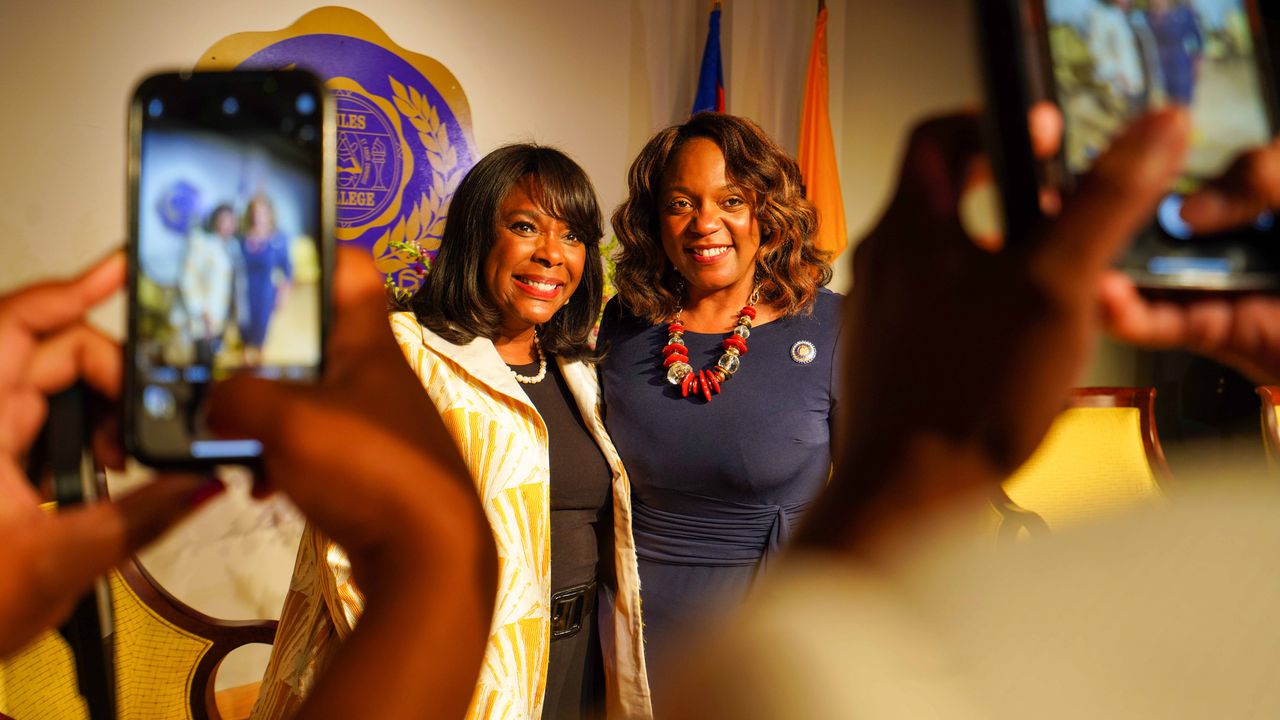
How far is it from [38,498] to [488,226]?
3.24ft

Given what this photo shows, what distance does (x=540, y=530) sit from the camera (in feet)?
3.13

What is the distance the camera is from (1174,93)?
19cm

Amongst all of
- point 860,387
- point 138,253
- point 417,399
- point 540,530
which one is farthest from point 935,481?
point 540,530

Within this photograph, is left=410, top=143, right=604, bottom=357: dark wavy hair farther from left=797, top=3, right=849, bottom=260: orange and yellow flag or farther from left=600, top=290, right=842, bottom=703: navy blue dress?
left=797, top=3, right=849, bottom=260: orange and yellow flag

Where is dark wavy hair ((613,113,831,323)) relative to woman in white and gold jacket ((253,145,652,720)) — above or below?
above

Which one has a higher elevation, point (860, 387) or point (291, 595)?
point (860, 387)

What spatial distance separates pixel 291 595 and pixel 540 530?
322mm

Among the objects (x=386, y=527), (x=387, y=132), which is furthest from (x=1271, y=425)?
(x=387, y=132)

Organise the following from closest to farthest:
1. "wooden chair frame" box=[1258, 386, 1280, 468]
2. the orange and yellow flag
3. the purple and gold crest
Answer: "wooden chair frame" box=[1258, 386, 1280, 468], the purple and gold crest, the orange and yellow flag

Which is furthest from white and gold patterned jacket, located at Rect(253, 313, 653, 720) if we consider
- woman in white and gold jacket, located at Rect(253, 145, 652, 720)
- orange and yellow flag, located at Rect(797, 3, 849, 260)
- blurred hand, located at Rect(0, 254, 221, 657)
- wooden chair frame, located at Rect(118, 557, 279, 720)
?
orange and yellow flag, located at Rect(797, 3, 849, 260)

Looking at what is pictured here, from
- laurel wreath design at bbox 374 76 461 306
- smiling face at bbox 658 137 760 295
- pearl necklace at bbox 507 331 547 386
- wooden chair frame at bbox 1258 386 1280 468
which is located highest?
laurel wreath design at bbox 374 76 461 306

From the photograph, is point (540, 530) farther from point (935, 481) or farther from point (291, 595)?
point (935, 481)

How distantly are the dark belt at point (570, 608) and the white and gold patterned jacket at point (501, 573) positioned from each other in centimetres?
4

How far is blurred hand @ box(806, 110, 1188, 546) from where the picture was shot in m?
0.17
